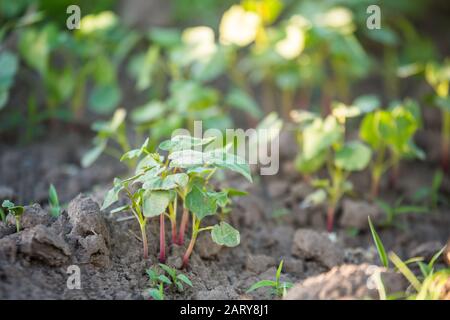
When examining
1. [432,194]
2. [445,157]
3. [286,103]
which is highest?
[286,103]

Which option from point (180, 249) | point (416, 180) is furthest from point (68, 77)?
point (416, 180)

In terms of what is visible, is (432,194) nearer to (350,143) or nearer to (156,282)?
(350,143)

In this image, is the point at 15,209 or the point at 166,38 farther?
the point at 166,38

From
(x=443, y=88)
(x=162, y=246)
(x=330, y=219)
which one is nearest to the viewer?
(x=162, y=246)

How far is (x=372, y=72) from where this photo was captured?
383 cm

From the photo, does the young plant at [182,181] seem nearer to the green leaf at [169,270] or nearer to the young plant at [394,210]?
the green leaf at [169,270]

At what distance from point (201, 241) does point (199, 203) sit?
35 centimetres

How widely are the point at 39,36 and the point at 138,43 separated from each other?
0.80 meters

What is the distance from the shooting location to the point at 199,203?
1.76 metres

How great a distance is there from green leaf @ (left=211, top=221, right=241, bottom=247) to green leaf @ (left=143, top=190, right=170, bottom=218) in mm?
230

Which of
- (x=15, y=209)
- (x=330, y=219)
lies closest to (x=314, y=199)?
(x=330, y=219)

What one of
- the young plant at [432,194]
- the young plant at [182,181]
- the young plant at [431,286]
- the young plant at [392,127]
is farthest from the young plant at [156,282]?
the young plant at [432,194]

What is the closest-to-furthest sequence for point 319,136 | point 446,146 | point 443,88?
point 319,136 < point 443,88 < point 446,146
